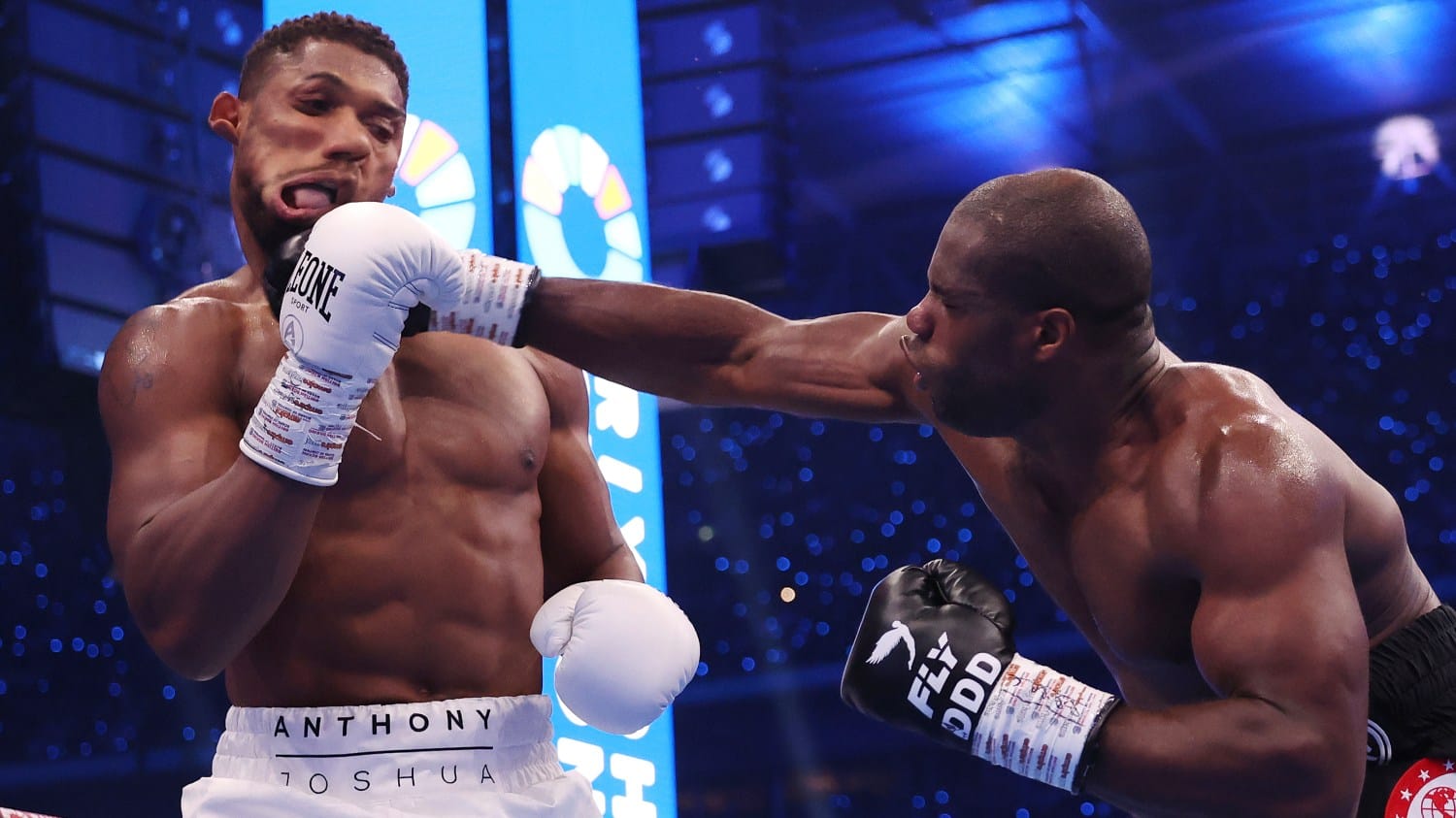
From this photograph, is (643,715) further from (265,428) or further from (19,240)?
(19,240)

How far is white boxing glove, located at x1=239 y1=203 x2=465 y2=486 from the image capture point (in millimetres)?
1549

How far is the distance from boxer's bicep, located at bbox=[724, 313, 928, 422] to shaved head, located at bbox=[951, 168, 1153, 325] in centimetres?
32

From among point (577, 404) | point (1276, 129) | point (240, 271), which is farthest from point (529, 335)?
point (1276, 129)

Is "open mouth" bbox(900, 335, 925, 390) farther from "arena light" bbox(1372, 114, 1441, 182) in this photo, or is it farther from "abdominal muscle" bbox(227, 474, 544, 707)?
"arena light" bbox(1372, 114, 1441, 182)

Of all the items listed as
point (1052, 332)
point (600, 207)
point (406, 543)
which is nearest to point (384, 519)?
point (406, 543)

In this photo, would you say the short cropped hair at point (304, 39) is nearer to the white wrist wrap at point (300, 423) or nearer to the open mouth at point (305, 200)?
the open mouth at point (305, 200)

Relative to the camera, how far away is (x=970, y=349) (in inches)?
70.1

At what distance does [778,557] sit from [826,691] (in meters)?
0.91

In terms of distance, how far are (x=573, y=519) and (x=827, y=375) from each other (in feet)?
1.39

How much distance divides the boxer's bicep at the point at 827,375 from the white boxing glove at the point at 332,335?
0.60 metres

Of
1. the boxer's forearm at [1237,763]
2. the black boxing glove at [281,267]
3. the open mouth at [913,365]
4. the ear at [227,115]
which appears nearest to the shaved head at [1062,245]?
the open mouth at [913,365]

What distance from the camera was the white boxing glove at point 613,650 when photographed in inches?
69.4

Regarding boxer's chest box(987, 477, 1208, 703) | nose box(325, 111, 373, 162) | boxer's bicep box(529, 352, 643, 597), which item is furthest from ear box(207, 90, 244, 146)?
boxer's chest box(987, 477, 1208, 703)

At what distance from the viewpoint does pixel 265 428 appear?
1.55 m
